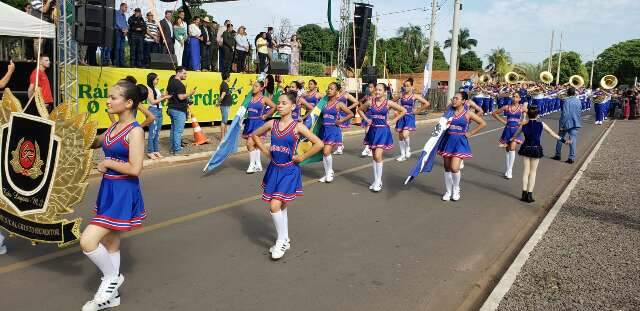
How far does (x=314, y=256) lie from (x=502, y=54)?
236 feet

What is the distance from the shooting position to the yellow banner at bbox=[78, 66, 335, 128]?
12.5 meters

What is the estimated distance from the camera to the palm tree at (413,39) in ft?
232

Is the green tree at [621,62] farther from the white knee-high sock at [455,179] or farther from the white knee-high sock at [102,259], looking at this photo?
the white knee-high sock at [102,259]

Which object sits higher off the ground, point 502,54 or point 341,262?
point 502,54

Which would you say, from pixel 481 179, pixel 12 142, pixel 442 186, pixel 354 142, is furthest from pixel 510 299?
pixel 354 142

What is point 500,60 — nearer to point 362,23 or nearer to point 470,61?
point 470,61

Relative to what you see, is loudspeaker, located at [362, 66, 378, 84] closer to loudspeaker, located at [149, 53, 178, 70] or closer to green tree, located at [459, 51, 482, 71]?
loudspeaker, located at [149, 53, 178, 70]

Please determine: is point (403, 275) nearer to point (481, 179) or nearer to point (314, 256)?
point (314, 256)


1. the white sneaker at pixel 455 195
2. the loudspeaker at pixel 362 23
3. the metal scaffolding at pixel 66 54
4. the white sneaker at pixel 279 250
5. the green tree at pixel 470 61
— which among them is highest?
the green tree at pixel 470 61

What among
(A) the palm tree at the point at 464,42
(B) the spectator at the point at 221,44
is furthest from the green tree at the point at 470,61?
(B) the spectator at the point at 221,44

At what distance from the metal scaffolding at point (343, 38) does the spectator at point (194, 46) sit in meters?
7.30

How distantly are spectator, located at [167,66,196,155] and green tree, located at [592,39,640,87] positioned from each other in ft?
307

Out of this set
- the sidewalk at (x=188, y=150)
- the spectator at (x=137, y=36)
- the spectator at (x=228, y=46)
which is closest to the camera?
the sidewalk at (x=188, y=150)

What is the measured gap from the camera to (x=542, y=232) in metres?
6.30
